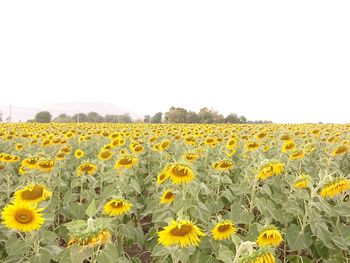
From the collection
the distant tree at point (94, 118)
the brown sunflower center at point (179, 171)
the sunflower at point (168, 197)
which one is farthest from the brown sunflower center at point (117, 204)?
the distant tree at point (94, 118)

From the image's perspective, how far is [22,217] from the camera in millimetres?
3016

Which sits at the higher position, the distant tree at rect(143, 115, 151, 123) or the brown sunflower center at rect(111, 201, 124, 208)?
the distant tree at rect(143, 115, 151, 123)

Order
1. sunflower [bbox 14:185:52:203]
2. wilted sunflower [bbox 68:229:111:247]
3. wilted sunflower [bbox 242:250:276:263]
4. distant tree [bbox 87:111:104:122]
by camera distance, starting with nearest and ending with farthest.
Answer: wilted sunflower [bbox 242:250:276:263] → wilted sunflower [bbox 68:229:111:247] → sunflower [bbox 14:185:52:203] → distant tree [bbox 87:111:104:122]

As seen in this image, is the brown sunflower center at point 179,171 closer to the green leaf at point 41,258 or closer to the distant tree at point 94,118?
the green leaf at point 41,258

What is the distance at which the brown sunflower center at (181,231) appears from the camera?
8.60 feet

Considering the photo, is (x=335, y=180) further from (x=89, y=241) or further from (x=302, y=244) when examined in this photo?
(x=89, y=241)

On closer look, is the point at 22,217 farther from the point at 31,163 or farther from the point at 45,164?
the point at 31,163

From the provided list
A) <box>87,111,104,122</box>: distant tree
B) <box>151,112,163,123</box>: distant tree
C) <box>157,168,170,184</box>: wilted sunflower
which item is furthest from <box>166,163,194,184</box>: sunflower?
<box>151,112,163,123</box>: distant tree

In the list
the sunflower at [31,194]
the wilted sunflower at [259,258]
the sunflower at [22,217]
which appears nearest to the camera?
the wilted sunflower at [259,258]

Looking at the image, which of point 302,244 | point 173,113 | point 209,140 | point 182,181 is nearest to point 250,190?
point 302,244

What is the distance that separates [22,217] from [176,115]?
43.8 metres

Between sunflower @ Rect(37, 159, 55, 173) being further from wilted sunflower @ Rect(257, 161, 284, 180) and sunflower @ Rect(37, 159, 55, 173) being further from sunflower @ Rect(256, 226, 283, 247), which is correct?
sunflower @ Rect(256, 226, 283, 247)

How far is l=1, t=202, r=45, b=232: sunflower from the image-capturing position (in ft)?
9.79

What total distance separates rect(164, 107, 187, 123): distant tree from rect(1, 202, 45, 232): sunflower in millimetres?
43024
